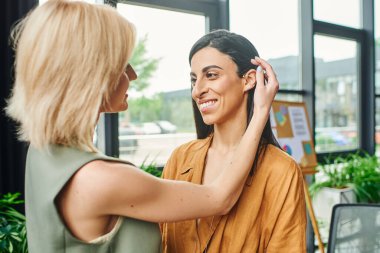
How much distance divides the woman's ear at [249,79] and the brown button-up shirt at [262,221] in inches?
8.3

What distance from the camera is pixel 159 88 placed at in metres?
3.12

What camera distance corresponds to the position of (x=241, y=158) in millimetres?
989

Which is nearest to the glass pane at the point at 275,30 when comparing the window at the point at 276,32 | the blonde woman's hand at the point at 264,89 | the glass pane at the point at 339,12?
the window at the point at 276,32

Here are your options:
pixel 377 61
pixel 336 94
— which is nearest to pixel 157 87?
pixel 336 94

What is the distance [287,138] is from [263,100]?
7.28ft

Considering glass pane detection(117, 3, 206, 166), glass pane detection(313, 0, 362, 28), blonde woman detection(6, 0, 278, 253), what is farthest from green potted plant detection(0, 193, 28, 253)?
glass pane detection(313, 0, 362, 28)

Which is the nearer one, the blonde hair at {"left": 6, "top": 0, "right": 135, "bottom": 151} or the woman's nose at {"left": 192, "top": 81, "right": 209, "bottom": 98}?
the blonde hair at {"left": 6, "top": 0, "right": 135, "bottom": 151}

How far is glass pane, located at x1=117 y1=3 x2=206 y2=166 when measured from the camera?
9.78ft

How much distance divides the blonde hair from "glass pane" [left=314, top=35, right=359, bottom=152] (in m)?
3.94

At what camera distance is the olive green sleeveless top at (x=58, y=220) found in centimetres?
80

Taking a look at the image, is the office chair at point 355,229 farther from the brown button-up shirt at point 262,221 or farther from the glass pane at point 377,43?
the glass pane at point 377,43

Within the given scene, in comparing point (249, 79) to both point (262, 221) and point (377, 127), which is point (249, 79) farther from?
point (377, 127)

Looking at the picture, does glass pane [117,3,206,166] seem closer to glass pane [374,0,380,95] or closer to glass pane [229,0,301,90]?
glass pane [229,0,301,90]

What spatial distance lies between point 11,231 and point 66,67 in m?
1.40
